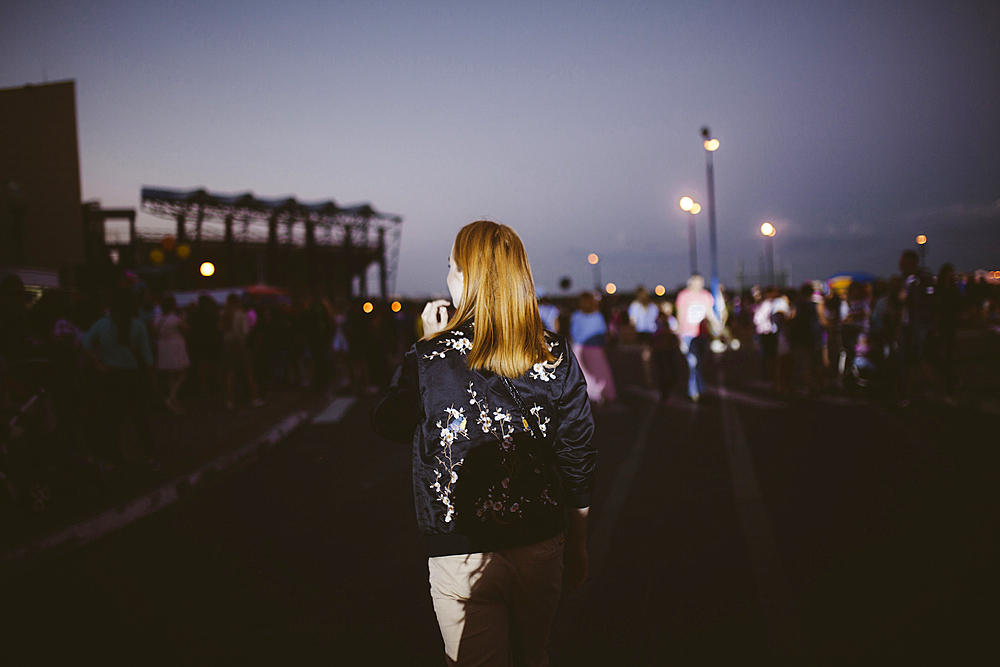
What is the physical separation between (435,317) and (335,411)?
33.6 feet

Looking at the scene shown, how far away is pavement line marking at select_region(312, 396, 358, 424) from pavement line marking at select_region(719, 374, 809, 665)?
21.5 feet

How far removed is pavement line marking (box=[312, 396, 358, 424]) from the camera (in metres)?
10.7

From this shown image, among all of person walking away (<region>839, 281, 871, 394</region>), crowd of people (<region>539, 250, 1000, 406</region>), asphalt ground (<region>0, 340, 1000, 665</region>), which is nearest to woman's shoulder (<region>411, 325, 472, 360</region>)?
asphalt ground (<region>0, 340, 1000, 665</region>)

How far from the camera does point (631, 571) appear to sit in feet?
12.9

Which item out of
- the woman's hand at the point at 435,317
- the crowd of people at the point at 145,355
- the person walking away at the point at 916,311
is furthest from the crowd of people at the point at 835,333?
the woman's hand at the point at 435,317

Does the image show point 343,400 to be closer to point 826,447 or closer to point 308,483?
point 308,483

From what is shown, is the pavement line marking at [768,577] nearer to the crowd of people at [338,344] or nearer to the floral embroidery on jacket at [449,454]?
the floral embroidery on jacket at [449,454]

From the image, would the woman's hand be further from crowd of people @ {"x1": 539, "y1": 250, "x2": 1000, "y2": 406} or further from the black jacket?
crowd of people @ {"x1": 539, "y1": 250, "x2": 1000, "y2": 406}

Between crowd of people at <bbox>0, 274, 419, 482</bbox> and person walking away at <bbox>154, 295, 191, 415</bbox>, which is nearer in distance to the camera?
crowd of people at <bbox>0, 274, 419, 482</bbox>

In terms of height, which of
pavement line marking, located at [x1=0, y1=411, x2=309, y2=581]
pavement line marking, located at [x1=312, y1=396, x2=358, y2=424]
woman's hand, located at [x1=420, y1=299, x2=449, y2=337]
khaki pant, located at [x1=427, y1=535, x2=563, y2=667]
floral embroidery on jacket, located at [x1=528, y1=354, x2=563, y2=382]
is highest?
woman's hand, located at [x1=420, y1=299, x2=449, y2=337]

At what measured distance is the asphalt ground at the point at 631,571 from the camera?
306 centimetres

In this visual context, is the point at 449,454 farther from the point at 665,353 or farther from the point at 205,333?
the point at 205,333

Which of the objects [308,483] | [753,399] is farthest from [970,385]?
[308,483]

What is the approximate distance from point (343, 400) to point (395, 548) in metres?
9.03
